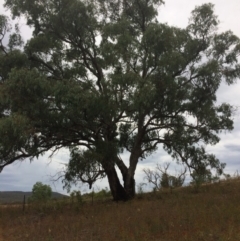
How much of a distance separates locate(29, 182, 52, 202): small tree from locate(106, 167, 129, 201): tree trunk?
5.29 meters

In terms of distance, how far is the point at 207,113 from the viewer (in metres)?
19.5

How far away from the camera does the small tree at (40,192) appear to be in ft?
79.3

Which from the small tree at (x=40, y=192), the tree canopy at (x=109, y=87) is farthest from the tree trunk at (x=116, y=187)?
the small tree at (x=40, y=192)

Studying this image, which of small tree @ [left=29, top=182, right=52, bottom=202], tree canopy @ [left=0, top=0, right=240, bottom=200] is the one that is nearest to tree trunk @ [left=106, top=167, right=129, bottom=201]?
tree canopy @ [left=0, top=0, right=240, bottom=200]

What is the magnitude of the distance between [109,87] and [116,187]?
5.60 metres

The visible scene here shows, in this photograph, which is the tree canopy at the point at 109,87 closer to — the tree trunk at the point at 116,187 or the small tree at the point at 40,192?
the tree trunk at the point at 116,187

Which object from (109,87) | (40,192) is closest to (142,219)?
(109,87)

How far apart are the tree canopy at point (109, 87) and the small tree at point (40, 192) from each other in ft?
17.5

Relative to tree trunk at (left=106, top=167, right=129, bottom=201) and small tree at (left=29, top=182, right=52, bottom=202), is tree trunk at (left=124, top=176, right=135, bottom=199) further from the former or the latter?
small tree at (left=29, top=182, right=52, bottom=202)

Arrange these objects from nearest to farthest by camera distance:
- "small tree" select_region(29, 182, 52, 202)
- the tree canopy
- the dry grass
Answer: the dry grass < the tree canopy < "small tree" select_region(29, 182, 52, 202)

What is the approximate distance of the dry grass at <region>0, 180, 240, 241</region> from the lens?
12.2 m

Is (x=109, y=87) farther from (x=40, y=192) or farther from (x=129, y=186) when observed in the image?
(x=40, y=192)

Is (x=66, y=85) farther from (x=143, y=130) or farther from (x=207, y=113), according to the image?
(x=207, y=113)

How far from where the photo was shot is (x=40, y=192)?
26672 millimetres
